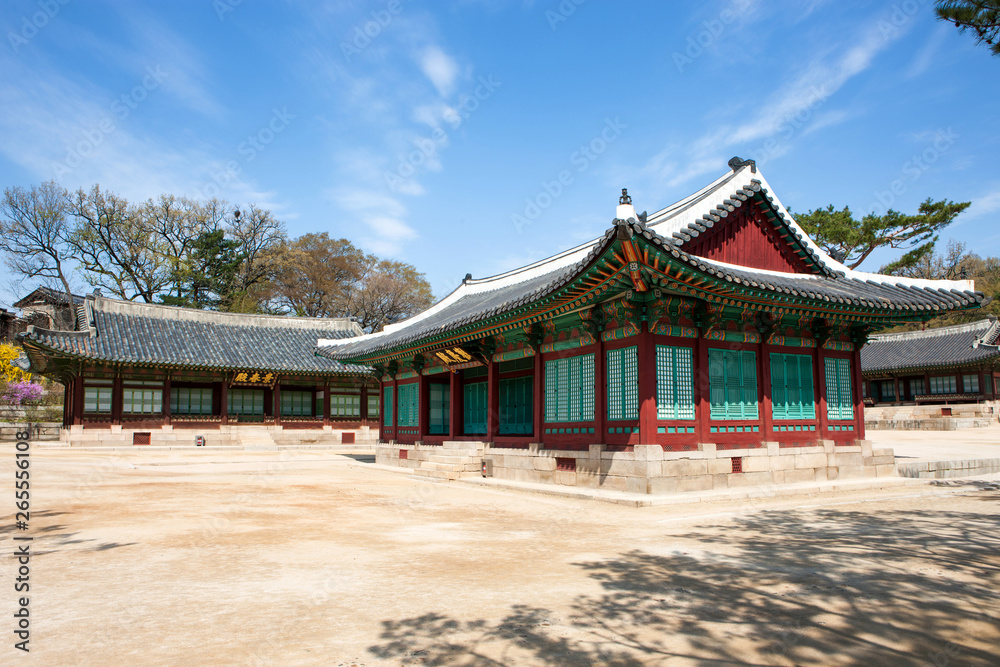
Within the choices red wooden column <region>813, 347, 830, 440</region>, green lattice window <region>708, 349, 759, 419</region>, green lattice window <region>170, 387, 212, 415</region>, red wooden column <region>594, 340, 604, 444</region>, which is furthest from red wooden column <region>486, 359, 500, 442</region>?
green lattice window <region>170, 387, 212, 415</region>

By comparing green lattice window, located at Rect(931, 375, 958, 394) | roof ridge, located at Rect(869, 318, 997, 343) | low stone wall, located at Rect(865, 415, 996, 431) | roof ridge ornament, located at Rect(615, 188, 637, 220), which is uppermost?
roof ridge, located at Rect(869, 318, 997, 343)

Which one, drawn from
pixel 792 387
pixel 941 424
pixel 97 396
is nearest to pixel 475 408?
pixel 792 387

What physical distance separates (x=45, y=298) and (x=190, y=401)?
29691mm

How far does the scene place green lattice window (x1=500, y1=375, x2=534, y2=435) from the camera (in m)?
19.5

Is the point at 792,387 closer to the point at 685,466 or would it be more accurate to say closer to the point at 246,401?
the point at 685,466

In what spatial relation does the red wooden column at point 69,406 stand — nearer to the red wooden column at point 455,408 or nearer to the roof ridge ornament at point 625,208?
the red wooden column at point 455,408

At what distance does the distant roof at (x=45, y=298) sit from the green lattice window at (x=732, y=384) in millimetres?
53066

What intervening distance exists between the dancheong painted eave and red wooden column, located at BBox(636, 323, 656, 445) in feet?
3.77

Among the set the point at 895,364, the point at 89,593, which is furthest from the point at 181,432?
the point at 895,364

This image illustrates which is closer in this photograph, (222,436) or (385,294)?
(222,436)

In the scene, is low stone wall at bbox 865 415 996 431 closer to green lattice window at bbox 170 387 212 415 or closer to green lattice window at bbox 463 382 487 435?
green lattice window at bbox 463 382 487 435

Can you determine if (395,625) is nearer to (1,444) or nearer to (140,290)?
(1,444)

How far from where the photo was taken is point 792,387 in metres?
16.1

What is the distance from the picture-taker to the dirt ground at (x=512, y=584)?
4539 millimetres
